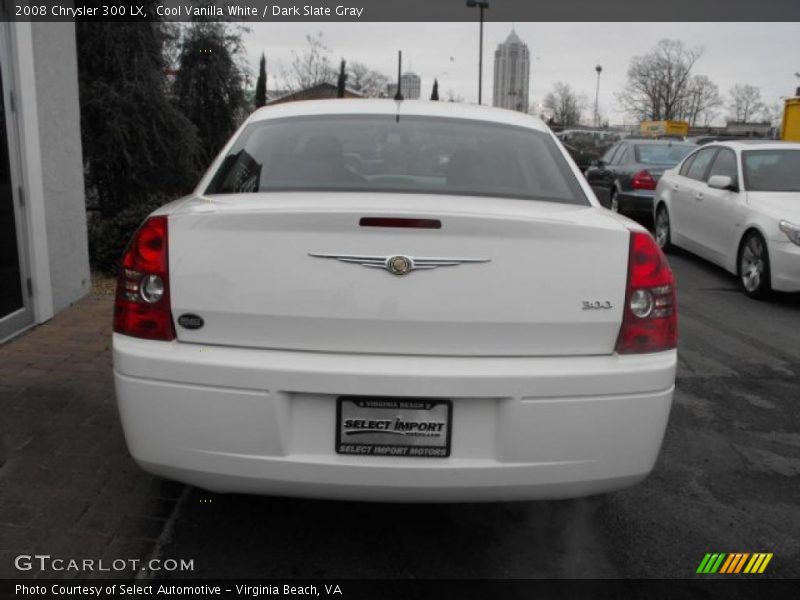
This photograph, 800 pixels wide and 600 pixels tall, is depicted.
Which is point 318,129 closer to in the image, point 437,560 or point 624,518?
point 437,560

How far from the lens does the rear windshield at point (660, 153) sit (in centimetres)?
1336

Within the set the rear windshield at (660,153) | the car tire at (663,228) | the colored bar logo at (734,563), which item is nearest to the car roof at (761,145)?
the car tire at (663,228)

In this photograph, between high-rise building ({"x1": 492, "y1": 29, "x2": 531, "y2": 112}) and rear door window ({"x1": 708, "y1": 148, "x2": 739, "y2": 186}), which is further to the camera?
high-rise building ({"x1": 492, "y1": 29, "x2": 531, "y2": 112})

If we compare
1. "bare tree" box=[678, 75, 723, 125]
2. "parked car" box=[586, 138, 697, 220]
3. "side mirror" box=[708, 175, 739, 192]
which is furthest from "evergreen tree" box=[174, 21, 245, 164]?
"bare tree" box=[678, 75, 723, 125]

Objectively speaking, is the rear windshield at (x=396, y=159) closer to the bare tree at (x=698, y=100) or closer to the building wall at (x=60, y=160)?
the building wall at (x=60, y=160)

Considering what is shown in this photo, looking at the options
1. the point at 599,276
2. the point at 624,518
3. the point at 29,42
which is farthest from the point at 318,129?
the point at 29,42

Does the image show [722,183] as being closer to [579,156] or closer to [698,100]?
[579,156]

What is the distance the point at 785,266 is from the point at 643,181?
208 inches

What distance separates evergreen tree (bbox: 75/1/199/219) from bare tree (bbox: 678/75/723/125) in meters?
80.2

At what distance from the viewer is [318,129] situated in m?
3.59

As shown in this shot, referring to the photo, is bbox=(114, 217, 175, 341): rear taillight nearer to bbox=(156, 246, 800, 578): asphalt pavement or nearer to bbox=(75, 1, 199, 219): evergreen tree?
bbox=(156, 246, 800, 578): asphalt pavement

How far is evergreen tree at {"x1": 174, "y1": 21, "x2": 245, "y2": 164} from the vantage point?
64.2ft

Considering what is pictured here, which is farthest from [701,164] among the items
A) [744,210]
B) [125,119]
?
[125,119]

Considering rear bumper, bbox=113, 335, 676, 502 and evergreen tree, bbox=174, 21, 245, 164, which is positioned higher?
evergreen tree, bbox=174, 21, 245, 164
